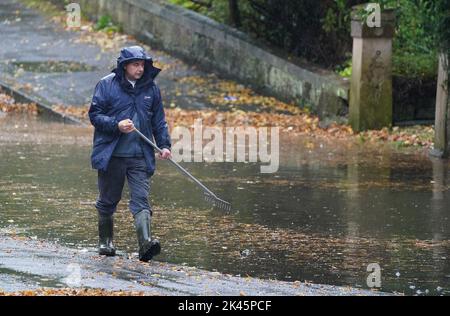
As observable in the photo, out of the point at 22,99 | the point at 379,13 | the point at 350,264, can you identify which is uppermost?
the point at 379,13

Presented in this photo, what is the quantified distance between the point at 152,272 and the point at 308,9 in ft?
39.3

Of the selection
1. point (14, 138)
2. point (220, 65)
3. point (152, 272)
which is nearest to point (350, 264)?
point (152, 272)

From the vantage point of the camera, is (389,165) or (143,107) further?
(389,165)

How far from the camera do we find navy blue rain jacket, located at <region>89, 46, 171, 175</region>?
30.9 feet

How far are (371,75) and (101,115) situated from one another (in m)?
8.63

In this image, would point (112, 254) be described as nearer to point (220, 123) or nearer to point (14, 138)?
point (14, 138)

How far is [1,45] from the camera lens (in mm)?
22703

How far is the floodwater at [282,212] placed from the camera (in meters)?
9.79

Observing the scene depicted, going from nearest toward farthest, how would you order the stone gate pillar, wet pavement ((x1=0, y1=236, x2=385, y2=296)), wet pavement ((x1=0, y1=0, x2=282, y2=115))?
1. wet pavement ((x1=0, y1=236, x2=385, y2=296))
2. the stone gate pillar
3. wet pavement ((x1=0, y1=0, x2=282, y2=115))

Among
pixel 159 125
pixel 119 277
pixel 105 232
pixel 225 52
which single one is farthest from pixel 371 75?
pixel 119 277

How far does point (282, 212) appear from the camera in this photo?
11969mm

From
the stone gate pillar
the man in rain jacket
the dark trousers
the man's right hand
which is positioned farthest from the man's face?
the stone gate pillar

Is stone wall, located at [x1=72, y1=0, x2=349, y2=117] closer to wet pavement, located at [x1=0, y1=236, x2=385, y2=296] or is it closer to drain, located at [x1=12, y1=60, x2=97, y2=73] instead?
drain, located at [x1=12, y1=60, x2=97, y2=73]

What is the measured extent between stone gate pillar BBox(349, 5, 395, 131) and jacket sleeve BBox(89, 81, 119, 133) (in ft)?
27.0
